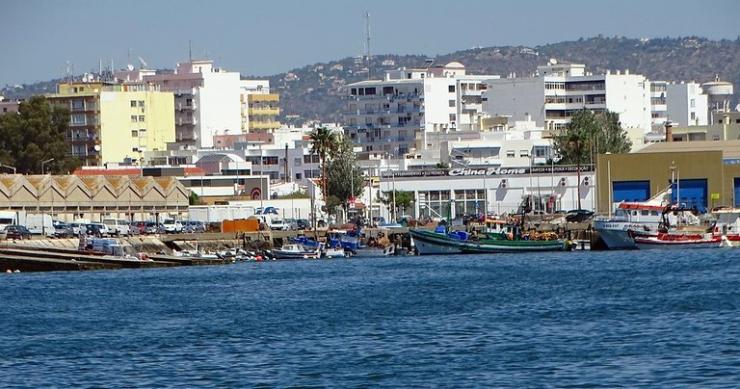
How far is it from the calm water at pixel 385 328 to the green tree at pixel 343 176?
49531 mm

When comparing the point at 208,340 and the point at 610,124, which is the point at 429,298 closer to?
the point at 208,340

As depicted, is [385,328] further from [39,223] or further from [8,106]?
[8,106]

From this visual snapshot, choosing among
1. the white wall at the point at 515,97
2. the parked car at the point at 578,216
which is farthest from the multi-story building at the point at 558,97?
the parked car at the point at 578,216

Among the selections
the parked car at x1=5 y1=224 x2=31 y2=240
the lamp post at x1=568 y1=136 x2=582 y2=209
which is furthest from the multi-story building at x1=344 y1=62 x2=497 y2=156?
→ the parked car at x1=5 y1=224 x2=31 y2=240

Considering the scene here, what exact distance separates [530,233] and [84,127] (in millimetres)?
74050

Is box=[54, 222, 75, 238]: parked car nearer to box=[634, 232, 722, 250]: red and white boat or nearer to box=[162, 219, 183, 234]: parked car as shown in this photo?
box=[162, 219, 183, 234]: parked car

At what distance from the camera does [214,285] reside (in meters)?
72.2

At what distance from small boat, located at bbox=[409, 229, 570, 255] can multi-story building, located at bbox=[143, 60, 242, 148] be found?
78567mm

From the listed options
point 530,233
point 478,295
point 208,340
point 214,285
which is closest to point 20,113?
point 530,233

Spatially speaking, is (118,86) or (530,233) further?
(118,86)

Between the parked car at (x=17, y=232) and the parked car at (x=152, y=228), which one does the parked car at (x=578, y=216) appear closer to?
the parked car at (x=152, y=228)

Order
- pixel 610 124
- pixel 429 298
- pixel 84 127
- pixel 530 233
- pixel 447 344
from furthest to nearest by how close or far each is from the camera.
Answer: pixel 84 127 < pixel 610 124 < pixel 530 233 < pixel 429 298 < pixel 447 344

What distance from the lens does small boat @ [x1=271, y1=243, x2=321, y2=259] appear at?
314 ft

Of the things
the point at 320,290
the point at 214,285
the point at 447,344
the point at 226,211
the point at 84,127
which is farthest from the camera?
the point at 84,127
